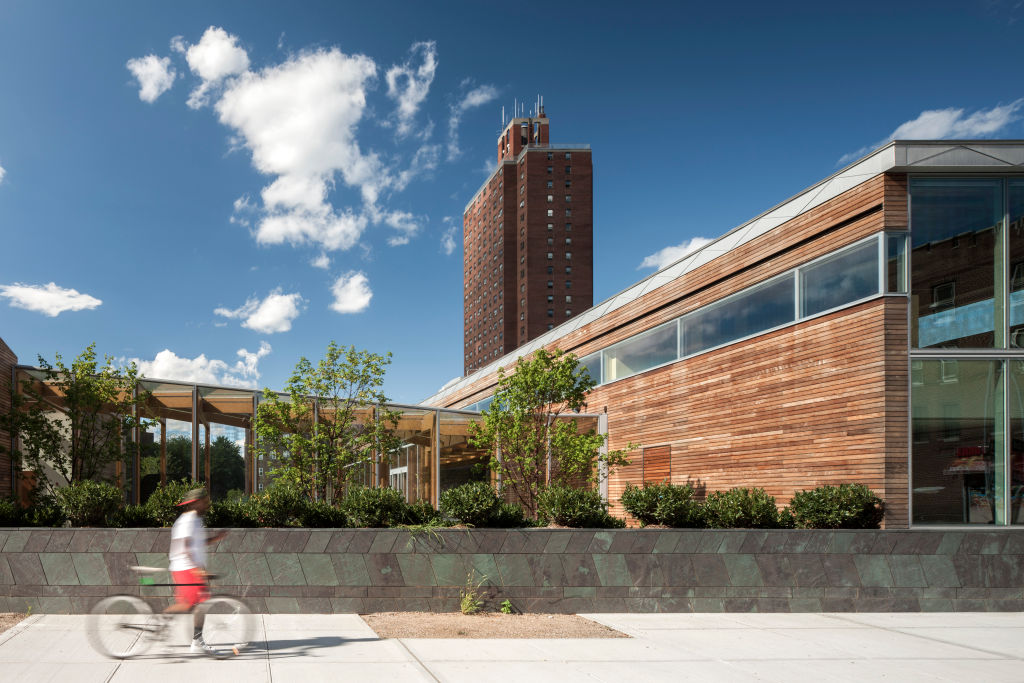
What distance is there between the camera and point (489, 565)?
38.0 ft

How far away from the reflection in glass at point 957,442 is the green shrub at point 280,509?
10.1m

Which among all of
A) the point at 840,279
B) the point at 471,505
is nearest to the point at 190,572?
the point at 471,505

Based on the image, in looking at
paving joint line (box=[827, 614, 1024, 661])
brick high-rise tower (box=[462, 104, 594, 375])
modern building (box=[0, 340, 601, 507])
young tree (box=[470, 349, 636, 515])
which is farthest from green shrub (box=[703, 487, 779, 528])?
brick high-rise tower (box=[462, 104, 594, 375])

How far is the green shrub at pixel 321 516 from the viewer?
1200 centimetres

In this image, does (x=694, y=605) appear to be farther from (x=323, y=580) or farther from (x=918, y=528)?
(x=323, y=580)

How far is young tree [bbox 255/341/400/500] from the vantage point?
16328mm

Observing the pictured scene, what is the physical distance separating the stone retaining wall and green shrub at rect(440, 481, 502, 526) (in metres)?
0.42

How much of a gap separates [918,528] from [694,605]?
13.4 feet

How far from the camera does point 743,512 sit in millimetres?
12695

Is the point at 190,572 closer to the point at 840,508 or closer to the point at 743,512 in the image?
the point at 743,512

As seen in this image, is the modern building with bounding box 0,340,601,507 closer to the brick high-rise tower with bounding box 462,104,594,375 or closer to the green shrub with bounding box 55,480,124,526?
the green shrub with bounding box 55,480,124,526

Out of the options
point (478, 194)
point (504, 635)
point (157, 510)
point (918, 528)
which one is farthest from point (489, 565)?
point (478, 194)

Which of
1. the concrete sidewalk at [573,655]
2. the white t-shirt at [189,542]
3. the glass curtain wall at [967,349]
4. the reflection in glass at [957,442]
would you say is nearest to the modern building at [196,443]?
the concrete sidewalk at [573,655]

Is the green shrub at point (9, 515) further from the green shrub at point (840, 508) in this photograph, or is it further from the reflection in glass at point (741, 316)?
the reflection in glass at point (741, 316)
